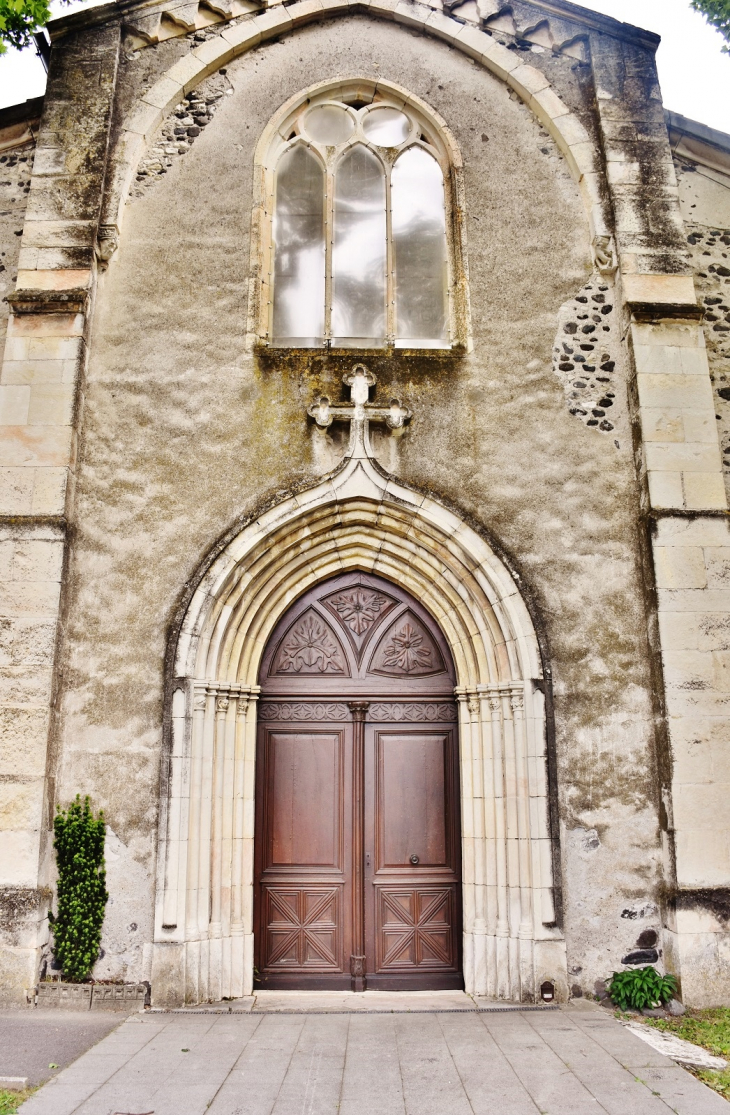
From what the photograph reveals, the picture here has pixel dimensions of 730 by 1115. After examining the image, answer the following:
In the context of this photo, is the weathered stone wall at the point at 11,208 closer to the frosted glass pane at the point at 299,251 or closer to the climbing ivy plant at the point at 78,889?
the frosted glass pane at the point at 299,251

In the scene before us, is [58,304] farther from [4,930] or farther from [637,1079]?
[637,1079]

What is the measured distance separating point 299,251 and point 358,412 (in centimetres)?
170

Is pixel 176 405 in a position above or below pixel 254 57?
below

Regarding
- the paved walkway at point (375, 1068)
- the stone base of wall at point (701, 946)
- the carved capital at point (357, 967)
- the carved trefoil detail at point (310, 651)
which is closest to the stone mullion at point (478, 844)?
the paved walkway at point (375, 1068)

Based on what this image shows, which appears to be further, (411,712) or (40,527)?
(411,712)

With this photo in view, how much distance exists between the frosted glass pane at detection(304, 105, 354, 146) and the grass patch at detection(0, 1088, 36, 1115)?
7.07m

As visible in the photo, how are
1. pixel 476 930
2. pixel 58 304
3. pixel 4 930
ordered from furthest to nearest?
pixel 58 304 → pixel 476 930 → pixel 4 930

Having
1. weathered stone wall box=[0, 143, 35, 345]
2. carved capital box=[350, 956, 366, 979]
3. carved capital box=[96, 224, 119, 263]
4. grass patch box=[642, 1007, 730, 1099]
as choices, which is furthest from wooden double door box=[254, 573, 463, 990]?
weathered stone wall box=[0, 143, 35, 345]

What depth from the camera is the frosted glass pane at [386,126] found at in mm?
7449

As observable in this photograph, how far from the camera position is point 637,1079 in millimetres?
4242

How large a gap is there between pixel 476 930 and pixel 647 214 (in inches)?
221

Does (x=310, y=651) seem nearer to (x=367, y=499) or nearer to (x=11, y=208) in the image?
(x=367, y=499)

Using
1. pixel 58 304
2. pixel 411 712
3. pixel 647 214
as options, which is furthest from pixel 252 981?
pixel 647 214

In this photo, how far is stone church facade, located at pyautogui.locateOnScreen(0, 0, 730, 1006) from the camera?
5789 mm
